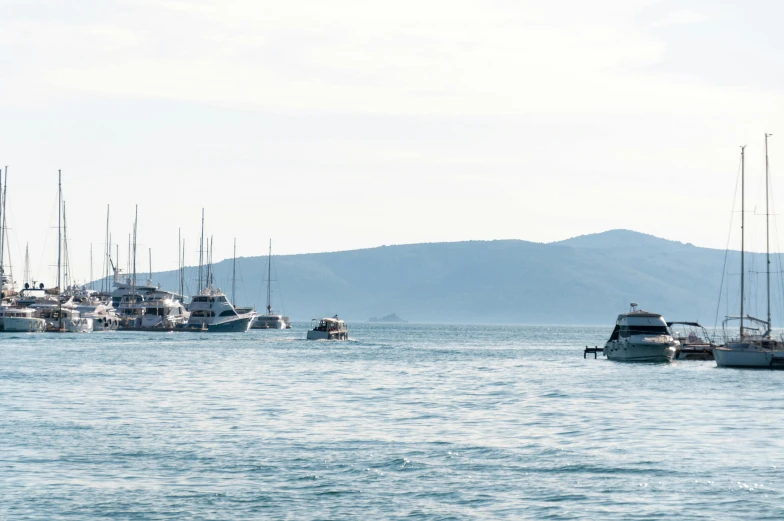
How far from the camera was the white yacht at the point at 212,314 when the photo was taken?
184 meters

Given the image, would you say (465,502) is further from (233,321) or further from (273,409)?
(233,321)

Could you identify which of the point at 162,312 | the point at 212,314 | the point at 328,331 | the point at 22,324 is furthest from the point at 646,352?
the point at 162,312

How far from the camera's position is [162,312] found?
19050cm

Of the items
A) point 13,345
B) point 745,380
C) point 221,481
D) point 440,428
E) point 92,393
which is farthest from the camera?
point 13,345

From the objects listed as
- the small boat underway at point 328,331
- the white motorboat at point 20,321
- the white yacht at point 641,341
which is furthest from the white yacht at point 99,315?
the white yacht at point 641,341

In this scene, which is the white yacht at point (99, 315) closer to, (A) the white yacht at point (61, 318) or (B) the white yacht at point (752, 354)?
(A) the white yacht at point (61, 318)

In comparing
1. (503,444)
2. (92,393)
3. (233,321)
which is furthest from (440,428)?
(233,321)

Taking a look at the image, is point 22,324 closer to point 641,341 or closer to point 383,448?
point 641,341

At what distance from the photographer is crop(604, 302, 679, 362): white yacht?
101375mm

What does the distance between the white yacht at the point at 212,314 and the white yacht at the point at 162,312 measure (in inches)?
195

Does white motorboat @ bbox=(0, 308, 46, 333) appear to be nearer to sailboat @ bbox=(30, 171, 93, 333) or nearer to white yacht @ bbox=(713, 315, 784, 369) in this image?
sailboat @ bbox=(30, 171, 93, 333)

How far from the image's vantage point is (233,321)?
186 m

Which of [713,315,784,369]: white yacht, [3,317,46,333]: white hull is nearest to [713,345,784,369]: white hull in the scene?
[713,315,784,369]: white yacht

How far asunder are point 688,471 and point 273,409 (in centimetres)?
2299
